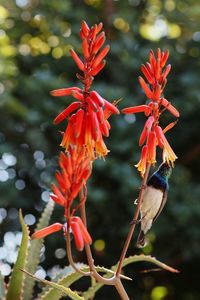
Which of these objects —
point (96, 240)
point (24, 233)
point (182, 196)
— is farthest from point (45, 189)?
point (24, 233)

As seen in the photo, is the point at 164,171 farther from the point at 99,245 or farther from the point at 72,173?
the point at 99,245

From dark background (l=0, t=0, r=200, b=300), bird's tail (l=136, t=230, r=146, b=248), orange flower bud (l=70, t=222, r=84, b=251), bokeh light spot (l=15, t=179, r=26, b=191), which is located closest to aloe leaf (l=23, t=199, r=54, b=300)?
bird's tail (l=136, t=230, r=146, b=248)

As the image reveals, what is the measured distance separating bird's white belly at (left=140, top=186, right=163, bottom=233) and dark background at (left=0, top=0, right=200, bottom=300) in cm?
144

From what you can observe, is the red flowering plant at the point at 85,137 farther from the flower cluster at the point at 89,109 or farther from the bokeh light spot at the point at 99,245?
the bokeh light spot at the point at 99,245

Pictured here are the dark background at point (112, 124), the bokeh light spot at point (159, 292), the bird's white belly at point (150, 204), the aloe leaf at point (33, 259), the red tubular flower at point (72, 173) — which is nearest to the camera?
the red tubular flower at point (72, 173)

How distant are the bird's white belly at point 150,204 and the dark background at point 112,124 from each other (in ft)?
4.73

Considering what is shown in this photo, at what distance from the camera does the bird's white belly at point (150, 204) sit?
122cm

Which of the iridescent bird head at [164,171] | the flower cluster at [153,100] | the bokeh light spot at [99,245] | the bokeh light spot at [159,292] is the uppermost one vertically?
the flower cluster at [153,100]

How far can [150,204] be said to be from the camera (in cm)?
123

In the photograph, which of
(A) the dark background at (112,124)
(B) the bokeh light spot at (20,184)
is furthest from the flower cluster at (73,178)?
(B) the bokeh light spot at (20,184)

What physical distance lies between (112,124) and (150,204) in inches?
65.3

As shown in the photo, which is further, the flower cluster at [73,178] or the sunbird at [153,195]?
the sunbird at [153,195]

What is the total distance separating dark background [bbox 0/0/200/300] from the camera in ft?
9.18

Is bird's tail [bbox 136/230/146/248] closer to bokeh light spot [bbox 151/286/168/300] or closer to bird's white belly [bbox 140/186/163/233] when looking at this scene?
bird's white belly [bbox 140/186/163/233]
